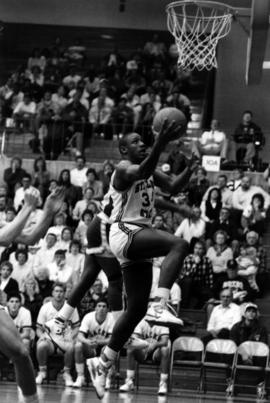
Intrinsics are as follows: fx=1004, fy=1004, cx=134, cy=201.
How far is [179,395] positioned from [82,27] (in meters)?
17.9

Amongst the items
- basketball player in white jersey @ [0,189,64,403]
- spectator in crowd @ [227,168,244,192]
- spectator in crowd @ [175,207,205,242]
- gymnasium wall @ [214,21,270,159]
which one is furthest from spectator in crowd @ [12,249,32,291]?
gymnasium wall @ [214,21,270,159]

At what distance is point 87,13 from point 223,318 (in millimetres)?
16443

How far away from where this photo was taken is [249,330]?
1855cm

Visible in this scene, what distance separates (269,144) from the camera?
27.0 m

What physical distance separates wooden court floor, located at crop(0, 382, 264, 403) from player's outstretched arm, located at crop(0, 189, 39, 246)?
18.0ft

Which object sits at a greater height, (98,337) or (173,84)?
(173,84)

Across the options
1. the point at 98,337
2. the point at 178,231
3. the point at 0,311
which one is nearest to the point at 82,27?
the point at 178,231

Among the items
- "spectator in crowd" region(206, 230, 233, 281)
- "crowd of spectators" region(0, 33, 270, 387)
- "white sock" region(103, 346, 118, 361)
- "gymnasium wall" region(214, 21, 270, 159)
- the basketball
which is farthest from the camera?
"gymnasium wall" region(214, 21, 270, 159)

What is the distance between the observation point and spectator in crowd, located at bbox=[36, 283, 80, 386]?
1794 cm

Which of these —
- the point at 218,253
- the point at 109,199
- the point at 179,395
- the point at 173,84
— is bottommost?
the point at 179,395

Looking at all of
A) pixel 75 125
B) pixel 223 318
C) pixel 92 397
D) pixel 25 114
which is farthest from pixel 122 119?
pixel 92 397

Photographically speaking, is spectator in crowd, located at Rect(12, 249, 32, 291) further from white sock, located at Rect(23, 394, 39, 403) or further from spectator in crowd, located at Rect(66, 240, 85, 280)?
white sock, located at Rect(23, 394, 39, 403)

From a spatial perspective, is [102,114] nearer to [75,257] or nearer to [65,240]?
[65,240]

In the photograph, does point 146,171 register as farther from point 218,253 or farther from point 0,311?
point 218,253
